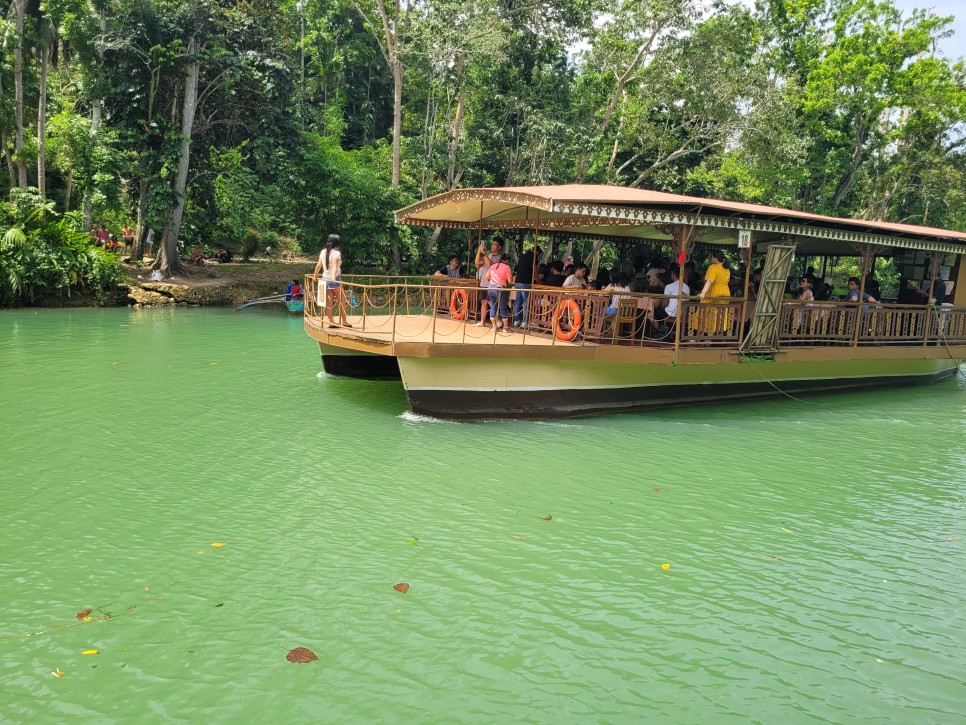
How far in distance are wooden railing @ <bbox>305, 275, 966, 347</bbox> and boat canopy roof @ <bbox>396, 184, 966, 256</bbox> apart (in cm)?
112

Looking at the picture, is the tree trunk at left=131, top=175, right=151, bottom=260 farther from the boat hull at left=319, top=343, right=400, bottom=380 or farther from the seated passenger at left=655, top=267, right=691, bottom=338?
the seated passenger at left=655, top=267, right=691, bottom=338

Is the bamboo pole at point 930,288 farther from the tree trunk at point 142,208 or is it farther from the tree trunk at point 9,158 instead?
the tree trunk at point 9,158

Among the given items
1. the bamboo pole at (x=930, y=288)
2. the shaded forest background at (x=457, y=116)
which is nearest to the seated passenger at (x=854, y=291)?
the bamboo pole at (x=930, y=288)

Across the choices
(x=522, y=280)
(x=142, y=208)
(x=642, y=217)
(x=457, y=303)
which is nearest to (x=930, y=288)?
(x=642, y=217)

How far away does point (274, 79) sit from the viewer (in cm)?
2542

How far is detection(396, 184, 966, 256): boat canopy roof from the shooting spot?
32.2ft

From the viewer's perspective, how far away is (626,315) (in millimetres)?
10789

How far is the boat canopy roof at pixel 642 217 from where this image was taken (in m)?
9.82

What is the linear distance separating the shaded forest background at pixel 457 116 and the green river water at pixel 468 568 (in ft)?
57.2

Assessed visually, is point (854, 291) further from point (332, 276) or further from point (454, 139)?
point (454, 139)

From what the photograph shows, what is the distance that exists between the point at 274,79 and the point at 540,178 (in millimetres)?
9881

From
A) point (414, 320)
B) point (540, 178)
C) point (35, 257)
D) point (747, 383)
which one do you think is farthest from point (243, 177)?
point (747, 383)

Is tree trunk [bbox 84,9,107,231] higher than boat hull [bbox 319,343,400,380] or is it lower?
higher

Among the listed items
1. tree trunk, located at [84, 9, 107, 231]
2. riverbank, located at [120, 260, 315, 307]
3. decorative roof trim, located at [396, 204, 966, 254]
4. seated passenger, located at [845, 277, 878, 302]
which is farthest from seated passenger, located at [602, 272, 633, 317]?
tree trunk, located at [84, 9, 107, 231]
